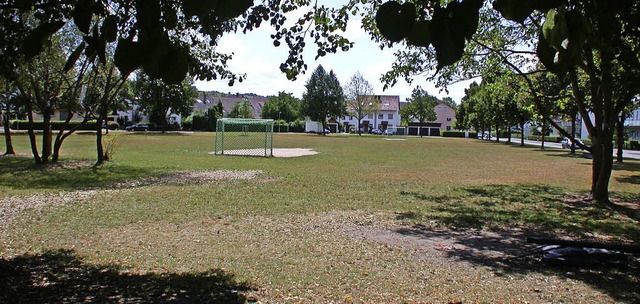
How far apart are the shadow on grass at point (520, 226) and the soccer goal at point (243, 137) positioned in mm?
20209

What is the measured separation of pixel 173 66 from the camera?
1.68 meters

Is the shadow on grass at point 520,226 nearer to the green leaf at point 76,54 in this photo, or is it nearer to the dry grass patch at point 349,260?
the dry grass patch at point 349,260

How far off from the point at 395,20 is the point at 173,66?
789mm

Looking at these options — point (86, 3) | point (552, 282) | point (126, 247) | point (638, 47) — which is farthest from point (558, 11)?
point (126, 247)

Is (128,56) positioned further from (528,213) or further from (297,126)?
(297,126)

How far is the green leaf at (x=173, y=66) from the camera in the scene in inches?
65.9

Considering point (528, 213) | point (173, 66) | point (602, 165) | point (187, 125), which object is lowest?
point (528, 213)

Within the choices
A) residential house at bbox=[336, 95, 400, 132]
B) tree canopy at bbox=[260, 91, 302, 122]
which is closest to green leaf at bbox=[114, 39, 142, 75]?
tree canopy at bbox=[260, 91, 302, 122]

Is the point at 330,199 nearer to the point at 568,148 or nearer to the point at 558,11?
the point at 558,11

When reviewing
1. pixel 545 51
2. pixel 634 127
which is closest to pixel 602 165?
pixel 545 51

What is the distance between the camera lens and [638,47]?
6152mm

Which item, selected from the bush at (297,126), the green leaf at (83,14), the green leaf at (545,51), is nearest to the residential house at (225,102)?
the bush at (297,126)

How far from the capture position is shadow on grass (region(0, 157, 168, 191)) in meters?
14.1

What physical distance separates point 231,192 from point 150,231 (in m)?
5.21
